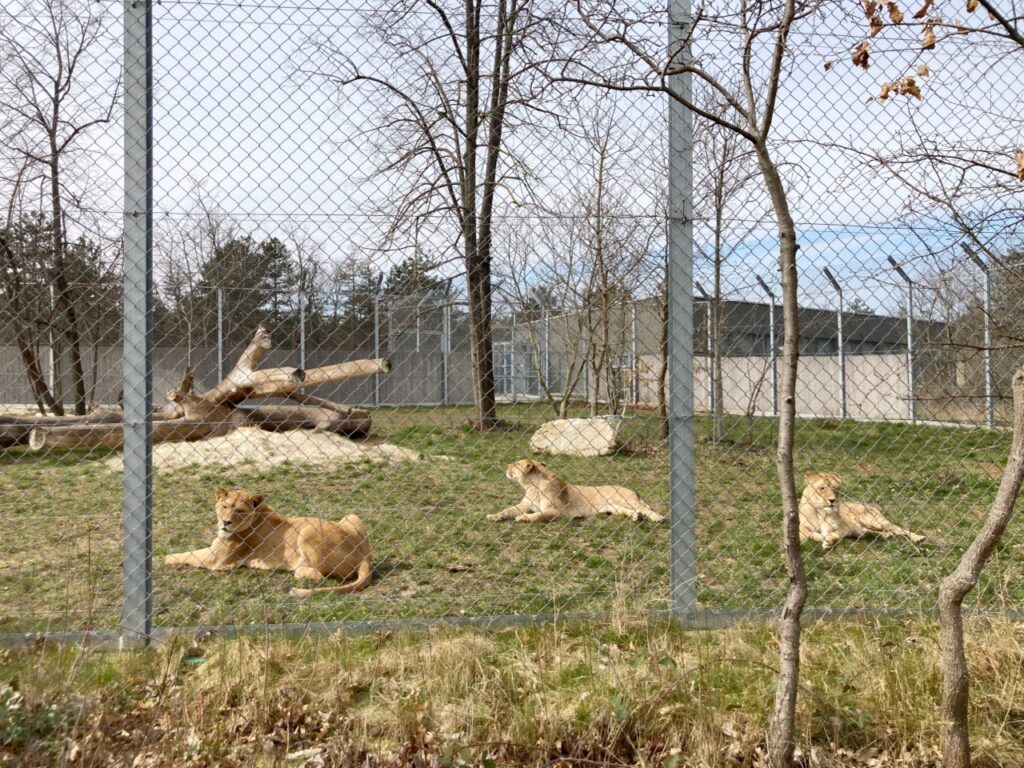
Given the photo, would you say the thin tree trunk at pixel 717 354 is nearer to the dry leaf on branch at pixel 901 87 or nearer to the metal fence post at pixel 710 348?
the metal fence post at pixel 710 348

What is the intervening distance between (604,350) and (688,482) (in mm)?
6707

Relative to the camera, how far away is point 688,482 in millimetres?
3287

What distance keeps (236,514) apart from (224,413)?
229 inches

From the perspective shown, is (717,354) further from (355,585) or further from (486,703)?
(486,703)

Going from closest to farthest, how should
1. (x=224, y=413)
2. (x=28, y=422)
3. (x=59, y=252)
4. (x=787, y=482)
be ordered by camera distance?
(x=787, y=482) < (x=59, y=252) < (x=28, y=422) < (x=224, y=413)

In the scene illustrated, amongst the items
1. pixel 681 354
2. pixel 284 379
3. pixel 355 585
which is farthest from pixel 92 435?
pixel 681 354

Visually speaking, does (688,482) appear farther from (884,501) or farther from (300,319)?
(884,501)

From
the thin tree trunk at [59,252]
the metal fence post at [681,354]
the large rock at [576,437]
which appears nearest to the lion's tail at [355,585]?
the metal fence post at [681,354]

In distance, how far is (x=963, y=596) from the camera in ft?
7.11

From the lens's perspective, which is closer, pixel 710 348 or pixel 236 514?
pixel 236 514

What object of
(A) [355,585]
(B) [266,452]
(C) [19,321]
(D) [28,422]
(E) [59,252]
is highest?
(E) [59,252]

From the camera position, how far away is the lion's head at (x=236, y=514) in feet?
14.7

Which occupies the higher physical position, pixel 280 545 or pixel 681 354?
pixel 681 354

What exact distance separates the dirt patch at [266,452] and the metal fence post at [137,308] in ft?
16.8
